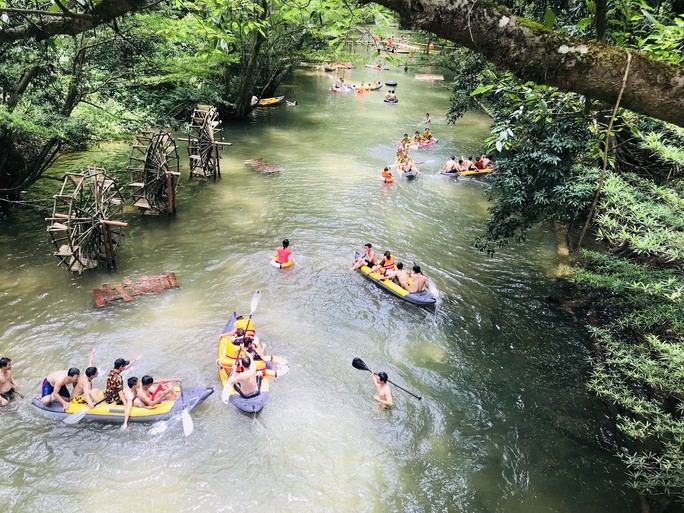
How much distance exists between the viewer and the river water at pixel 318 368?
6.93 meters

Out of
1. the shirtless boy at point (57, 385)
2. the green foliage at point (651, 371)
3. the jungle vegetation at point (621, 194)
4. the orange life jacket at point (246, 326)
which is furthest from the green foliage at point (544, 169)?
the shirtless boy at point (57, 385)

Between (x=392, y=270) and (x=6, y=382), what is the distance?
28.7 feet

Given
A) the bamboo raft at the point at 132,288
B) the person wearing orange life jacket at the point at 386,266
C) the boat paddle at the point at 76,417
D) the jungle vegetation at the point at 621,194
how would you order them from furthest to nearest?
1. the person wearing orange life jacket at the point at 386,266
2. the bamboo raft at the point at 132,288
3. the boat paddle at the point at 76,417
4. the jungle vegetation at the point at 621,194

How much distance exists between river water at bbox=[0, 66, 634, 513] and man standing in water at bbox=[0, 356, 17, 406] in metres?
0.20

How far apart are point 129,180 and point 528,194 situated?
47.4ft

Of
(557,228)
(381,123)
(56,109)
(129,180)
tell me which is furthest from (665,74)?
(381,123)

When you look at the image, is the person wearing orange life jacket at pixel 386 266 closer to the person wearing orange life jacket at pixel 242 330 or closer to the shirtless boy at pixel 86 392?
the person wearing orange life jacket at pixel 242 330

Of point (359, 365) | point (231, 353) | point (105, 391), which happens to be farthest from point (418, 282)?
point (105, 391)

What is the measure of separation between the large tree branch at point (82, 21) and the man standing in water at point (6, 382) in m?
5.36

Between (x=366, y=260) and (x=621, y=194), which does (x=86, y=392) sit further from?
(x=621, y=194)

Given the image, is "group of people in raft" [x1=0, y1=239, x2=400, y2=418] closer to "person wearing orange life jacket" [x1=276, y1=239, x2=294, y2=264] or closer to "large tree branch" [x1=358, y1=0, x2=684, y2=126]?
"person wearing orange life jacket" [x1=276, y1=239, x2=294, y2=264]

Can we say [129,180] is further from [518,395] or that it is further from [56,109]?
[518,395]

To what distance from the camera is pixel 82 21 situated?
17.0ft

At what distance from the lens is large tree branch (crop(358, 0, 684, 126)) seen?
10.5 feet
